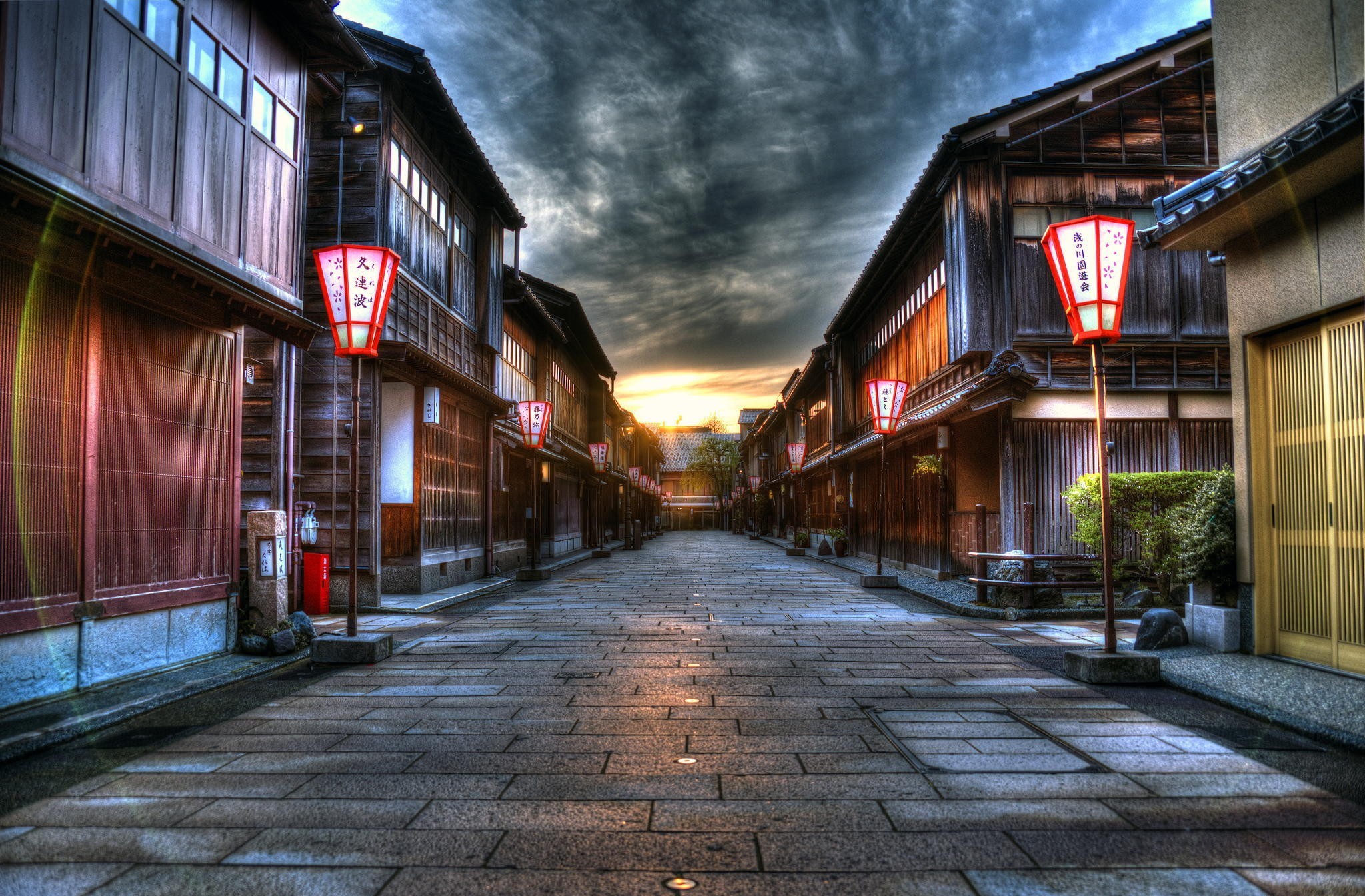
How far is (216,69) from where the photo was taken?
887cm

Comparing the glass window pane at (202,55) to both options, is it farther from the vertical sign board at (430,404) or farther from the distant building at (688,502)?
the distant building at (688,502)

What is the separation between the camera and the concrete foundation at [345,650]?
332 inches

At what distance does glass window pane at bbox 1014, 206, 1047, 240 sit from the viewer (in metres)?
15.2

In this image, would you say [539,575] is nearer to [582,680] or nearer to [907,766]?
[582,680]

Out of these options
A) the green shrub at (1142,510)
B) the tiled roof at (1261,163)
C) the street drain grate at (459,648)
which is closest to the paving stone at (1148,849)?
the tiled roof at (1261,163)

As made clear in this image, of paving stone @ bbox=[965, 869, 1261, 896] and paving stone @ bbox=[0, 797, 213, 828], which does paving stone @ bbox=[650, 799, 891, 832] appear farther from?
paving stone @ bbox=[0, 797, 213, 828]

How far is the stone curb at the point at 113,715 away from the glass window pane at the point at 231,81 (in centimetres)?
641

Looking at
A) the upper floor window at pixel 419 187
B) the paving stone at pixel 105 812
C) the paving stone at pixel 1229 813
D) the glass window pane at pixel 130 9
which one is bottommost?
the paving stone at pixel 105 812

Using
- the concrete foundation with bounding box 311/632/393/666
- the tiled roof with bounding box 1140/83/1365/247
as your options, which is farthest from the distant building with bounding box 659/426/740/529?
the tiled roof with bounding box 1140/83/1365/247

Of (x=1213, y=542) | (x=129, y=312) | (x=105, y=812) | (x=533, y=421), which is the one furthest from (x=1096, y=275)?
(x=533, y=421)

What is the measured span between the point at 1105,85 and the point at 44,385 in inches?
680

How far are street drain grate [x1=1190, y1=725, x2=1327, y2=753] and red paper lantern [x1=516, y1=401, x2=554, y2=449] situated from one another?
15.7 metres

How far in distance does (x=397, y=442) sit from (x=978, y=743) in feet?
39.9

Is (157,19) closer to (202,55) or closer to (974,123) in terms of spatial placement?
(202,55)
